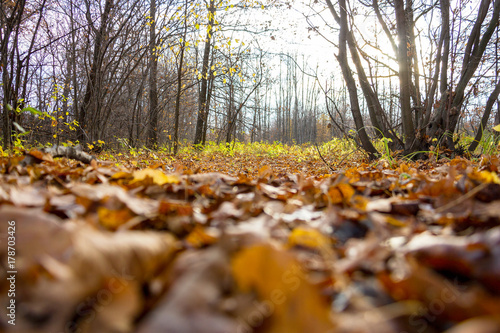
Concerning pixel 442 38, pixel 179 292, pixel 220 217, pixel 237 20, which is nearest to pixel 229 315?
pixel 179 292

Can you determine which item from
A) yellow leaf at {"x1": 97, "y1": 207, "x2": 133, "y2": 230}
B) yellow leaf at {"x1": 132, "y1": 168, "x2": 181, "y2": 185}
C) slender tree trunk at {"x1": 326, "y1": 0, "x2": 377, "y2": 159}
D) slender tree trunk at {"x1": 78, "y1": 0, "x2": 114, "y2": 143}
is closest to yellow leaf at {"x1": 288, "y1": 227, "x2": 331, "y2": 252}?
yellow leaf at {"x1": 97, "y1": 207, "x2": 133, "y2": 230}

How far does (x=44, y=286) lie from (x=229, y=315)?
294 mm

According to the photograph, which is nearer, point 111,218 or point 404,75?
point 111,218

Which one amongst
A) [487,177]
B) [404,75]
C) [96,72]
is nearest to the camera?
[487,177]

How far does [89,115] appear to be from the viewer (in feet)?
16.9

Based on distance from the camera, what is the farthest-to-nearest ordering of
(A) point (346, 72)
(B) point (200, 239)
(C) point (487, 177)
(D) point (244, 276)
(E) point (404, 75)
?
(A) point (346, 72)
(E) point (404, 75)
(C) point (487, 177)
(B) point (200, 239)
(D) point (244, 276)

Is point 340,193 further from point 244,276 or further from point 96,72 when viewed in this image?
point 96,72

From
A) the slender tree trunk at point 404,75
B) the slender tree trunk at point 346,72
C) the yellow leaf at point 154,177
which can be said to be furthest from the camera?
the slender tree trunk at point 346,72

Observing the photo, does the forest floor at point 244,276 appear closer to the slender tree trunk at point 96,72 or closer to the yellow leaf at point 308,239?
the yellow leaf at point 308,239

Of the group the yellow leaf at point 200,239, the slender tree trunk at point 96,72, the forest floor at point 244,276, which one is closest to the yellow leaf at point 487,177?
the forest floor at point 244,276

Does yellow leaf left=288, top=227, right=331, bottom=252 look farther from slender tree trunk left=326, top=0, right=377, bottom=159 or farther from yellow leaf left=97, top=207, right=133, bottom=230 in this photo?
slender tree trunk left=326, top=0, right=377, bottom=159

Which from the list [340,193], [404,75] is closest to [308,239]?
[340,193]

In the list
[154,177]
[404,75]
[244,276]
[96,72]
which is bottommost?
[244,276]

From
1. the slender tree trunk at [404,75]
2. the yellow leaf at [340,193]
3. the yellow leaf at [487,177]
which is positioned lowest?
the yellow leaf at [340,193]
